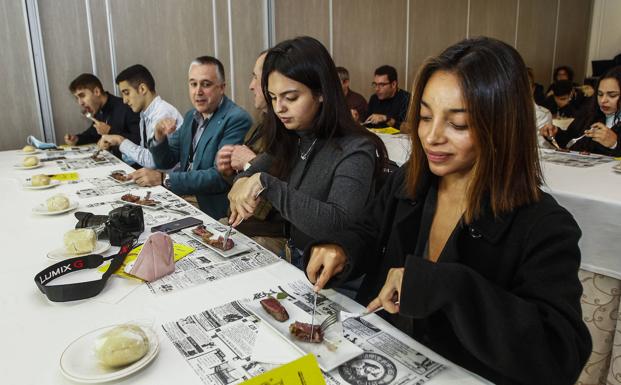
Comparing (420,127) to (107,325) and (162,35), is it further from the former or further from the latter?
(162,35)

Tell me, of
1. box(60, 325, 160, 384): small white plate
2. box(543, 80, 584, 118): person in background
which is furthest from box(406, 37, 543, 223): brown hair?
box(543, 80, 584, 118): person in background

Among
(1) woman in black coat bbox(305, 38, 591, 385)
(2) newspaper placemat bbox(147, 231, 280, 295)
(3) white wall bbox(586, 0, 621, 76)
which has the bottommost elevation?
(2) newspaper placemat bbox(147, 231, 280, 295)

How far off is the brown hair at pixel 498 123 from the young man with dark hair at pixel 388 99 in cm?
423

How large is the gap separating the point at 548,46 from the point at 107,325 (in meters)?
9.80

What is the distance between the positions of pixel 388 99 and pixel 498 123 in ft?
15.9

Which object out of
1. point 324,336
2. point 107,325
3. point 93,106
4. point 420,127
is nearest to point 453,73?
point 420,127

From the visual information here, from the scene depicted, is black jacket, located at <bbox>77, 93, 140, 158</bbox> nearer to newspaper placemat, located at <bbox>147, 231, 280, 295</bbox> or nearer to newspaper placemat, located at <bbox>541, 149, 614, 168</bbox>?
newspaper placemat, located at <bbox>147, 231, 280, 295</bbox>

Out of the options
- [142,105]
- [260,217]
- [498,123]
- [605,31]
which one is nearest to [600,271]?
[498,123]

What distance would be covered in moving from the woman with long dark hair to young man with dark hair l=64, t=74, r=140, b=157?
2.79 m

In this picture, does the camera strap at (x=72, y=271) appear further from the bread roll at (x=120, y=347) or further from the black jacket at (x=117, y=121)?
the black jacket at (x=117, y=121)

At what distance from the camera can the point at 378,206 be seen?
1316 mm

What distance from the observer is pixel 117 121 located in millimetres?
4152

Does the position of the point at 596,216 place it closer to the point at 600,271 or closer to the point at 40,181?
the point at 600,271

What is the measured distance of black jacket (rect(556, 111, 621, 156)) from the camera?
3199mm
